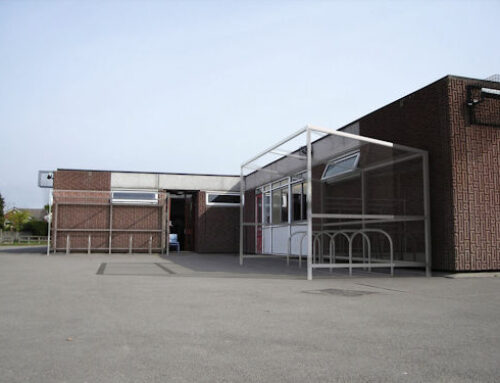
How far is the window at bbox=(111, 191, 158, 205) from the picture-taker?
20859 mm

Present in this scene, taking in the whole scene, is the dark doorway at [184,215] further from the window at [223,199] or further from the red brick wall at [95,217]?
the red brick wall at [95,217]

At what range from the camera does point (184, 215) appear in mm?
26547

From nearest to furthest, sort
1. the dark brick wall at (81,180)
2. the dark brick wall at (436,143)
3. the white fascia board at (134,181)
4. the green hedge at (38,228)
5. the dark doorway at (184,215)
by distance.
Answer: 1. the dark brick wall at (436,143)
2. the dark brick wall at (81,180)
3. the white fascia board at (134,181)
4. the dark doorway at (184,215)
5. the green hedge at (38,228)

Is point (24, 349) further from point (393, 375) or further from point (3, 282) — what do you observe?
point (3, 282)

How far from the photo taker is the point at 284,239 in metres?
16.1

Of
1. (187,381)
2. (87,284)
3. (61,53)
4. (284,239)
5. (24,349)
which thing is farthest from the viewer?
(284,239)

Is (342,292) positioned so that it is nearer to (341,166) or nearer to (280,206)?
(341,166)

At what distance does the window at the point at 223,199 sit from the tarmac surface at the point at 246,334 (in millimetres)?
15198

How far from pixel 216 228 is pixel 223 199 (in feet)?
4.38

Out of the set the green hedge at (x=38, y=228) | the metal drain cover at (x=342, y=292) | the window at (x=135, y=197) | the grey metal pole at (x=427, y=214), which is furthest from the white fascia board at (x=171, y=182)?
the green hedge at (x=38, y=228)

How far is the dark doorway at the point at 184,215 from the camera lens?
24.1 meters

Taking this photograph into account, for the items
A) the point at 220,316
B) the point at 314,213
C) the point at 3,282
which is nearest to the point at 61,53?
the point at 3,282

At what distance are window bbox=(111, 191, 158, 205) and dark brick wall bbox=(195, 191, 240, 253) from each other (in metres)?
2.16

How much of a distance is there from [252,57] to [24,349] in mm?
7485
